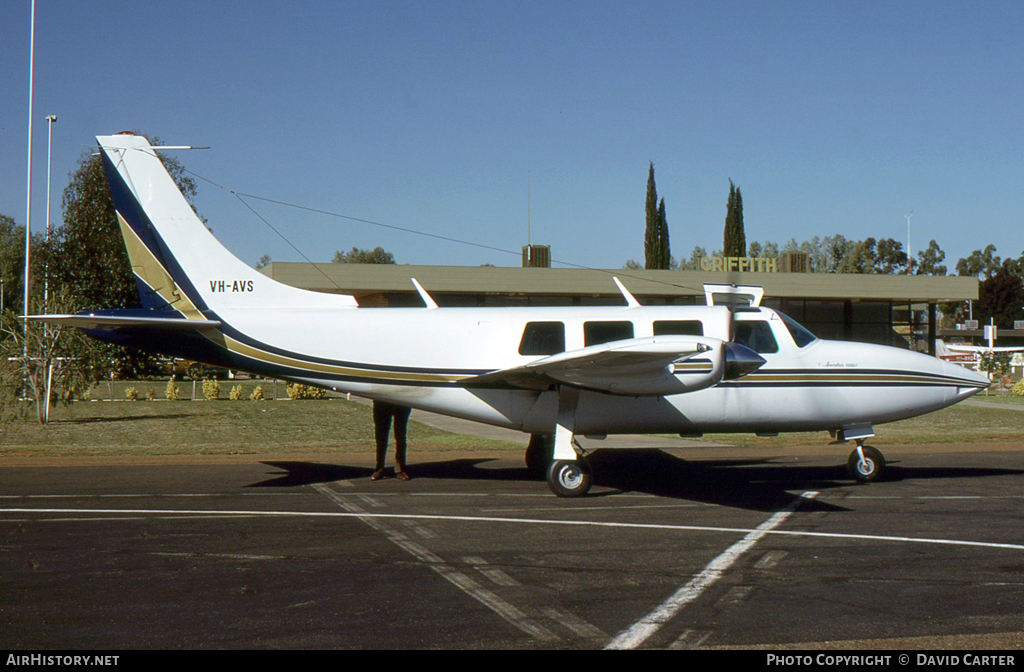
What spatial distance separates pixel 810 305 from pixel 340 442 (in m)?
32.1

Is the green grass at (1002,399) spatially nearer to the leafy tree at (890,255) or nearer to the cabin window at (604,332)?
the cabin window at (604,332)

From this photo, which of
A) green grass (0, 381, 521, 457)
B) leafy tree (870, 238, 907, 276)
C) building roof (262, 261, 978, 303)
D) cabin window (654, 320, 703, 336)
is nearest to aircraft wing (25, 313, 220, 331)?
green grass (0, 381, 521, 457)

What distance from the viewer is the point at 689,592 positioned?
694cm

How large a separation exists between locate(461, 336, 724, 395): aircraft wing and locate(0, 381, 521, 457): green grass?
281 inches

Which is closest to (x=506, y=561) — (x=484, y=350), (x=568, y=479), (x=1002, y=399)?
(x=568, y=479)

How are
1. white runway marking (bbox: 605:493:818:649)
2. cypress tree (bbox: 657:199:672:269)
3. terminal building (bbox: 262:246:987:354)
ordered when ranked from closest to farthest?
white runway marking (bbox: 605:493:818:649) → terminal building (bbox: 262:246:987:354) → cypress tree (bbox: 657:199:672:269)

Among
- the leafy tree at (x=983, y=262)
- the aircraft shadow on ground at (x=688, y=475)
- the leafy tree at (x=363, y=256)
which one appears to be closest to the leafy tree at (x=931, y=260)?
the leafy tree at (x=983, y=262)

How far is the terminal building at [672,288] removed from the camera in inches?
1526

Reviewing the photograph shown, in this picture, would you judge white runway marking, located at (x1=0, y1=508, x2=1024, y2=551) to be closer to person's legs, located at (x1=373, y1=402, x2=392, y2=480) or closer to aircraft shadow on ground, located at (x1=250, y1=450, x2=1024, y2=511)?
aircraft shadow on ground, located at (x1=250, y1=450, x2=1024, y2=511)

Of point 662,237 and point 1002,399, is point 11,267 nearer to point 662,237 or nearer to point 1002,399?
point 662,237

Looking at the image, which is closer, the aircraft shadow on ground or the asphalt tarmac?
the asphalt tarmac

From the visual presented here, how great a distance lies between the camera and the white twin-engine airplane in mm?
12344

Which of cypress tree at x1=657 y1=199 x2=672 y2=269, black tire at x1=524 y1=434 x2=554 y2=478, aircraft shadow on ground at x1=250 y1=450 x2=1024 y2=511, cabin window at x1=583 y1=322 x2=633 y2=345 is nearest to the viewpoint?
aircraft shadow on ground at x1=250 y1=450 x2=1024 y2=511
